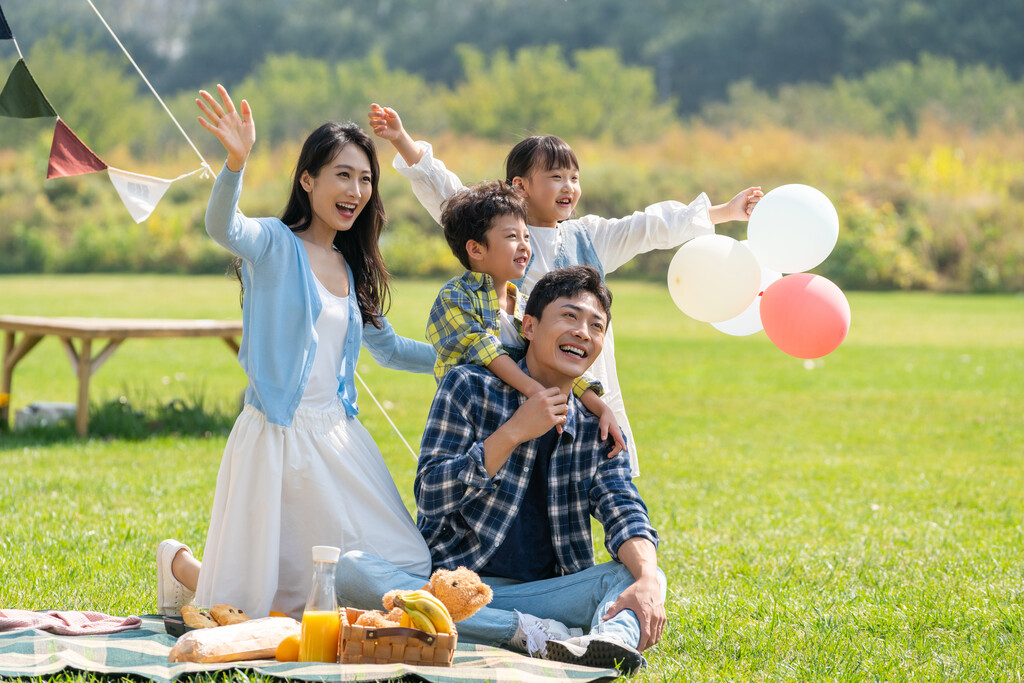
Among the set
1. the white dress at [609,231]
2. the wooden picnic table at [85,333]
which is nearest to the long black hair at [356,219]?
the white dress at [609,231]

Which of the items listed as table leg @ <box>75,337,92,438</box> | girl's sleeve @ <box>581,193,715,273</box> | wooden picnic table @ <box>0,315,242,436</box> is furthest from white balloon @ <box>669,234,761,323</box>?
table leg @ <box>75,337,92,438</box>

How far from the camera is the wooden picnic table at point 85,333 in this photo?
7.48m

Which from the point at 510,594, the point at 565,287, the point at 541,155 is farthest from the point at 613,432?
the point at 541,155

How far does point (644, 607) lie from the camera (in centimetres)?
289

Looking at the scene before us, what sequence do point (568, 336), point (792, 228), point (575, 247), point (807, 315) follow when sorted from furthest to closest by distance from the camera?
point (575, 247) → point (792, 228) → point (807, 315) → point (568, 336)

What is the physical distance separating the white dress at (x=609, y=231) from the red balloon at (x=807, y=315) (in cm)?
44

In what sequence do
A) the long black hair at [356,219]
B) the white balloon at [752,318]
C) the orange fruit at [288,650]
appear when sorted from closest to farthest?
the orange fruit at [288,650] < the long black hair at [356,219] < the white balloon at [752,318]

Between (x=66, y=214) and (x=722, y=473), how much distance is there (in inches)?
931

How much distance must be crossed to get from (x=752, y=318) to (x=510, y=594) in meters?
1.51

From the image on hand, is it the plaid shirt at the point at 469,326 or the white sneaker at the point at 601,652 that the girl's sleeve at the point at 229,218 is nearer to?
the plaid shirt at the point at 469,326

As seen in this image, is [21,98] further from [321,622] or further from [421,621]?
[421,621]

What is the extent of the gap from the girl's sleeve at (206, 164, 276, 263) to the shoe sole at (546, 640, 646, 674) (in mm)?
1445

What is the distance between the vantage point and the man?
2984 mm

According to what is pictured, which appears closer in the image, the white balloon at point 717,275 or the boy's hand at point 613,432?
the boy's hand at point 613,432
